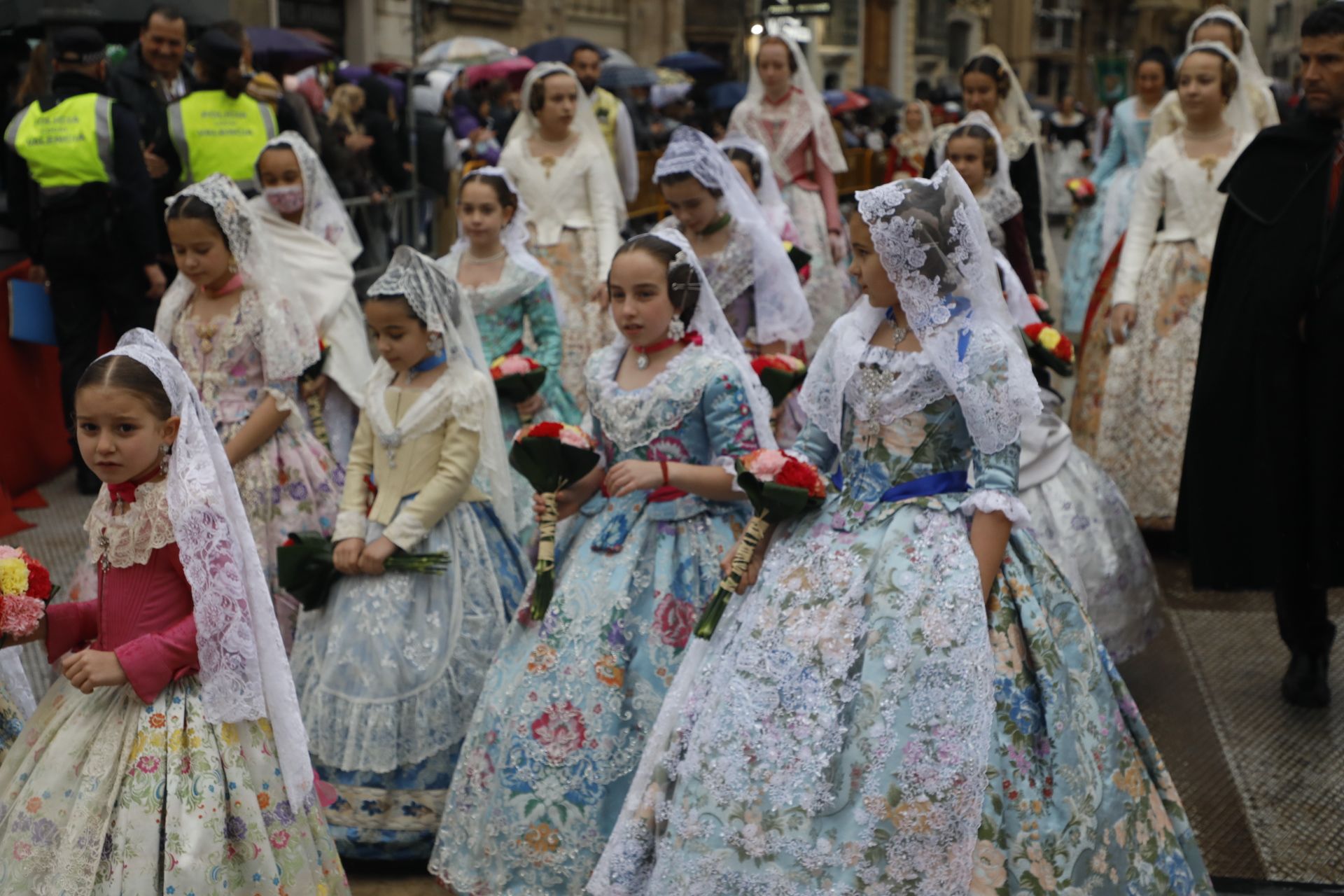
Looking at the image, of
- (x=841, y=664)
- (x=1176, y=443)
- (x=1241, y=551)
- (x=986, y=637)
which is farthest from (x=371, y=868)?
(x=1176, y=443)

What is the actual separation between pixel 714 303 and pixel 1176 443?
Result: 3.49m

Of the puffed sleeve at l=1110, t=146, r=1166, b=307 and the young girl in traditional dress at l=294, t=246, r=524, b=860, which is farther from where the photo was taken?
the puffed sleeve at l=1110, t=146, r=1166, b=307

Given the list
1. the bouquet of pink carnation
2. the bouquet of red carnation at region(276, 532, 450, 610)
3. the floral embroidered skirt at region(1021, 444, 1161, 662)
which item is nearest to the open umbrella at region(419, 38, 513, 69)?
the bouquet of pink carnation

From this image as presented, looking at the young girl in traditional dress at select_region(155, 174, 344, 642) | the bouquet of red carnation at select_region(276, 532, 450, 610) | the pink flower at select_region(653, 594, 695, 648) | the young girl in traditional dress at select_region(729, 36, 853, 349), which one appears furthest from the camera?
the young girl in traditional dress at select_region(729, 36, 853, 349)

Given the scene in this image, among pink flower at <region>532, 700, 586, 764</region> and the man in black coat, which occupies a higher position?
the man in black coat

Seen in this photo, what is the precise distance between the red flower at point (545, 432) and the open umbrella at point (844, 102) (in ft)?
67.7

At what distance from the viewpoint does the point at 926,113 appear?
15.6 metres

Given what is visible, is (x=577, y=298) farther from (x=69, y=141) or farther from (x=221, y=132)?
(x=69, y=141)

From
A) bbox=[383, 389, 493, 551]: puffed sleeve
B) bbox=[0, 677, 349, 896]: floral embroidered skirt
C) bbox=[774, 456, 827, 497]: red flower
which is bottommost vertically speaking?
bbox=[0, 677, 349, 896]: floral embroidered skirt

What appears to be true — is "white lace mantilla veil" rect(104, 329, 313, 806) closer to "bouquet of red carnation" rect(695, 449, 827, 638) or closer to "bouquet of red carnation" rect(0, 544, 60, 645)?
"bouquet of red carnation" rect(0, 544, 60, 645)

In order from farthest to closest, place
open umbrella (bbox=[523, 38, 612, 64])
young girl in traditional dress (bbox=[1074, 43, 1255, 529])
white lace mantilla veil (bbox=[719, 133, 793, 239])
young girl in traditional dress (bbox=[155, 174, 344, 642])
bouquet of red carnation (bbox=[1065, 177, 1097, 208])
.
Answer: open umbrella (bbox=[523, 38, 612, 64]) < bouquet of red carnation (bbox=[1065, 177, 1097, 208]) < white lace mantilla veil (bbox=[719, 133, 793, 239]) < young girl in traditional dress (bbox=[1074, 43, 1255, 529]) < young girl in traditional dress (bbox=[155, 174, 344, 642])

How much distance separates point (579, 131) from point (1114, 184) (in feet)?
10.3

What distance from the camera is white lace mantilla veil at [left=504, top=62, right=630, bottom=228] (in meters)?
8.16

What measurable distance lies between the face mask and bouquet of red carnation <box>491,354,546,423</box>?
43.5 inches
